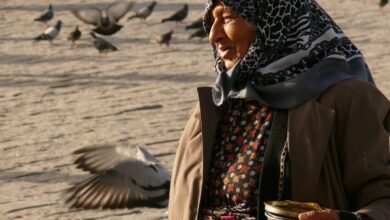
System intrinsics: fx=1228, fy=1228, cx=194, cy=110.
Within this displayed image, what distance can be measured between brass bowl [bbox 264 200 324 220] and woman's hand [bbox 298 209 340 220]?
0.06 feet

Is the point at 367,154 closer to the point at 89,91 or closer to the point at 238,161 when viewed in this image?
the point at 238,161

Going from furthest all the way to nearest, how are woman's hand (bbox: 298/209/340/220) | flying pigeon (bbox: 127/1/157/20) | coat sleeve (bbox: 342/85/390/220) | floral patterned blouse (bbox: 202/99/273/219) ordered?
flying pigeon (bbox: 127/1/157/20) → floral patterned blouse (bbox: 202/99/273/219) → coat sleeve (bbox: 342/85/390/220) → woman's hand (bbox: 298/209/340/220)

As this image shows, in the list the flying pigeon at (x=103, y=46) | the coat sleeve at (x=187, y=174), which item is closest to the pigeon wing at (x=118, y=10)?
the flying pigeon at (x=103, y=46)

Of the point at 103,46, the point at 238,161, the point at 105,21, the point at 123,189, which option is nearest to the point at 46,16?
the point at 105,21

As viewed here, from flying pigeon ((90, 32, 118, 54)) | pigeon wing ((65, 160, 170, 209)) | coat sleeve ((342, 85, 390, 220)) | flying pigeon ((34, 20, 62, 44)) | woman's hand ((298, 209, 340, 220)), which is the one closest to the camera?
woman's hand ((298, 209, 340, 220))

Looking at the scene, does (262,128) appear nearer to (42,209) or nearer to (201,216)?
(201,216)

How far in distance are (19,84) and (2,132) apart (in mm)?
2193

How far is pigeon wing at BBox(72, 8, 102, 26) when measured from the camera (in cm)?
1609

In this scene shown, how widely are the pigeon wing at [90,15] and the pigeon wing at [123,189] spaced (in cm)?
893

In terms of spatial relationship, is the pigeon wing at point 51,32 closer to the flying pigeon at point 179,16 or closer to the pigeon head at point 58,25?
the pigeon head at point 58,25

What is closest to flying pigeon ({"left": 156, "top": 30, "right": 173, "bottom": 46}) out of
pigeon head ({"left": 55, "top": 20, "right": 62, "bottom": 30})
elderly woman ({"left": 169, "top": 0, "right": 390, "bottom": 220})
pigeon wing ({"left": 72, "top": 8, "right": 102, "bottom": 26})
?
pigeon head ({"left": 55, "top": 20, "right": 62, "bottom": 30})

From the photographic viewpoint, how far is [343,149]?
3.07m

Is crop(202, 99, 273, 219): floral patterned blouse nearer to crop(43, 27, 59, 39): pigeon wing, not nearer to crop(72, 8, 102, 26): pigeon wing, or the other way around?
crop(43, 27, 59, 39): pigeon wing

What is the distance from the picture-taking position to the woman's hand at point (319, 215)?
2924 millimetres
